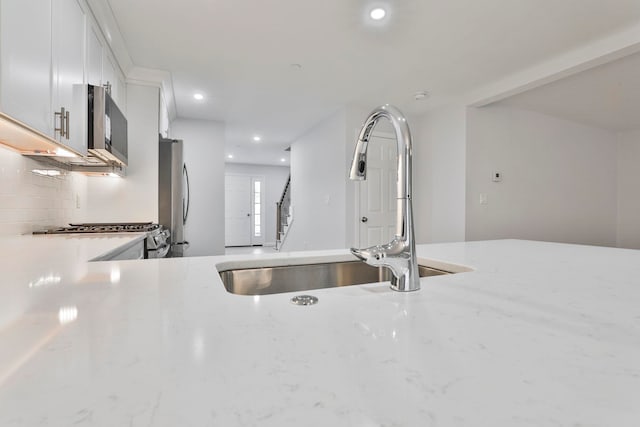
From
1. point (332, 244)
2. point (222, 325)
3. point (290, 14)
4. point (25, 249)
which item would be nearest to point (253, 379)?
point (222, 325)

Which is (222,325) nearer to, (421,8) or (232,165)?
(421,8)

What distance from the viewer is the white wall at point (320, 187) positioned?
4.20 m

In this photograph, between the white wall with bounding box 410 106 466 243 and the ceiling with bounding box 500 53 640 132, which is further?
the white wall with bounding box 410 106 466 243

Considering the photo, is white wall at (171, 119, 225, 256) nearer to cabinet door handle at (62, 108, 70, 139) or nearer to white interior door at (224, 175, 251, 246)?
cabinet door handle at (62, 108, 70, 139)

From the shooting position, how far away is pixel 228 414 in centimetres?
27

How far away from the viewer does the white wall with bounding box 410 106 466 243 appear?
3869 millimetres

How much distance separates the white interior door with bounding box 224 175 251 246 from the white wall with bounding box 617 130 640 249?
7.72 meters

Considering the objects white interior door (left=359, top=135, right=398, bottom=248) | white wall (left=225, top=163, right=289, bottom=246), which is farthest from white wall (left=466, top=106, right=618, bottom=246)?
white wall (left=225, top=163, right=289, bottom=246)

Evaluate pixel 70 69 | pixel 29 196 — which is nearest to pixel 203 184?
pixel 29 196

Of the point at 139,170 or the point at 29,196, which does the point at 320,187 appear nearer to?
the point at 139,170

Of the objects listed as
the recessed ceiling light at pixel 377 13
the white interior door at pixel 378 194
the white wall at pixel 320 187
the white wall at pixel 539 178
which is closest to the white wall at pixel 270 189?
the white wall at pixel 320 187

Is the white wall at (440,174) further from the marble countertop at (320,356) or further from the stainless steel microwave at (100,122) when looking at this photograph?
the stainless steel microwave at (100,122)

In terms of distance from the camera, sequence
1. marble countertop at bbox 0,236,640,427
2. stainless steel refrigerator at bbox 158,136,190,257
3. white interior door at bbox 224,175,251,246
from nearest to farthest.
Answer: marble countertop at bbox 0,236,640,427, stainless steel refrigerator at bbox 158,136,190,257, white interior door at bbox 224,175,251,246

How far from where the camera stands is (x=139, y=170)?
3117mm
